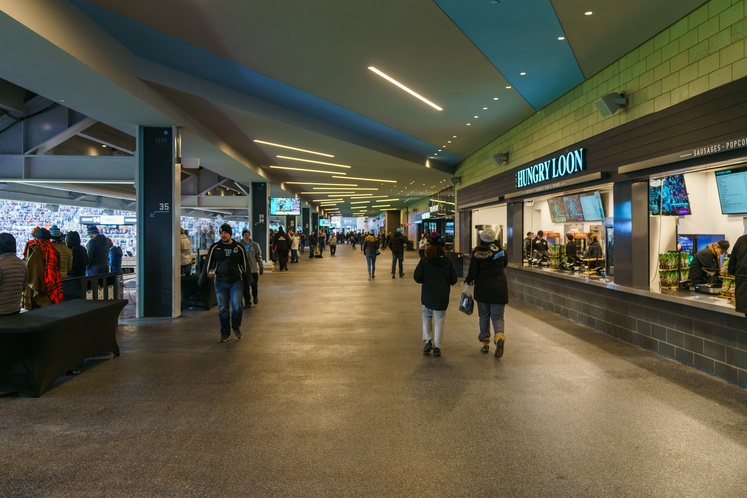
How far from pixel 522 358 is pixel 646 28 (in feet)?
14.8

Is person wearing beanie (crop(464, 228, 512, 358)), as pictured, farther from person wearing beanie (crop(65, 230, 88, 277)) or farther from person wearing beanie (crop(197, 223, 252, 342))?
person wearing beanie (crop(65, 230, 88, 277))

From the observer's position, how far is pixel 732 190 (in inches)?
260

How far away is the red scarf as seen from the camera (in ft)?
21.1

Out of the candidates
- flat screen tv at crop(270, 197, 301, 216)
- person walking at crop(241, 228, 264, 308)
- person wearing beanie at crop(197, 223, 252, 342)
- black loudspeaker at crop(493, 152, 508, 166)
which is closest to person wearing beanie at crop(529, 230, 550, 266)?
black loudspeaker at crop(493, 152, 508, 166)

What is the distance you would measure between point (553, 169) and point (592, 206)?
4.09ft

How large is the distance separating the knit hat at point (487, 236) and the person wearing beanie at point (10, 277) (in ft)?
17.7

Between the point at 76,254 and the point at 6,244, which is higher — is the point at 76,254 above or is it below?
below

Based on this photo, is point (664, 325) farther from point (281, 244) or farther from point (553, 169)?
point (281, 244)

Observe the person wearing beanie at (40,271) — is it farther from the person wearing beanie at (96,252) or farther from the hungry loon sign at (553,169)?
the hungry loon sign at (553,169)

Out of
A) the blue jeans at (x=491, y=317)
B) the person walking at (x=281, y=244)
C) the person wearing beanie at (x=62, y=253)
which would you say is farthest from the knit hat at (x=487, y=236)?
the person walking at (x=281, y=244)

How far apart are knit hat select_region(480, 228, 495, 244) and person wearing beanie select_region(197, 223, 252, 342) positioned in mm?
3550

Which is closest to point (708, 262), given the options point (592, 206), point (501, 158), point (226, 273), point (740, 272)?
point (740, 272)

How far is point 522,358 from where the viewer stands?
240 inches

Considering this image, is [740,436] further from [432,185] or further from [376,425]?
[432,185]
